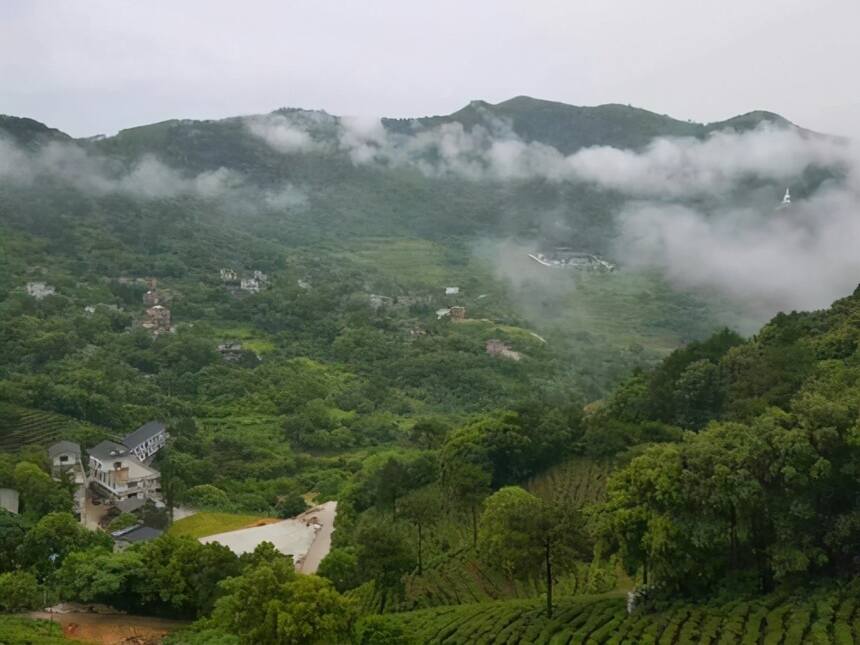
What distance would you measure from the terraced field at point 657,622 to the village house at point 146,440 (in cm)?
1776

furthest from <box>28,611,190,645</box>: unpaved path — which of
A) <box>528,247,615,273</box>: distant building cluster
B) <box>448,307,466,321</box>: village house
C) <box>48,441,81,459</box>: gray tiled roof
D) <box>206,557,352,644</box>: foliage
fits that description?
<box>528,247,615,273</box>: distant building cluster

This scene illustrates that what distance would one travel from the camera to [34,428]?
28.5m

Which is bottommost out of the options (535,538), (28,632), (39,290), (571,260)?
(28,632)

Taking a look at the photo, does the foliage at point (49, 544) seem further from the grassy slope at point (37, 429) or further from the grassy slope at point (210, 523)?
the grassy slope at point (37, 429)

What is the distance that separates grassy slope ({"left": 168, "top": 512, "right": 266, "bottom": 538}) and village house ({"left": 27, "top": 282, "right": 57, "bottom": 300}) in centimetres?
2829

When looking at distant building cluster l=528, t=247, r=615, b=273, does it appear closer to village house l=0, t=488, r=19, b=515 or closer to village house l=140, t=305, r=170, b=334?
village house l=140, t=305, r=170, b=334

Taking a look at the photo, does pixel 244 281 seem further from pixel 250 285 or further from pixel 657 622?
pixel 657 622

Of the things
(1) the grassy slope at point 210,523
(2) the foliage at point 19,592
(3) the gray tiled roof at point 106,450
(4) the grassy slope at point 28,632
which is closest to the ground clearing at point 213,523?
(1) the grassy slope at point 210,523

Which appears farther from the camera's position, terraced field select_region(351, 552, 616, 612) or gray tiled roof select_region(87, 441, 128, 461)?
gray tiled roof select_region(87, 441, 128, 461)

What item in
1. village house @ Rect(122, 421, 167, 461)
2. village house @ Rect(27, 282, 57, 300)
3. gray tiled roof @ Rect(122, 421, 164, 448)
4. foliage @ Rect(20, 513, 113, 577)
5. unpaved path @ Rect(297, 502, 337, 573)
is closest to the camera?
foliage @ Rect(20, 513, 113, 577)

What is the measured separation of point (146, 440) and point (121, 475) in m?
3.66

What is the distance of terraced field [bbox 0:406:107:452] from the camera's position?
89.8 ft

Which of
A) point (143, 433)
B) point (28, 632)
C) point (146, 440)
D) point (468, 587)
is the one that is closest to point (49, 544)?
point (28, 632)

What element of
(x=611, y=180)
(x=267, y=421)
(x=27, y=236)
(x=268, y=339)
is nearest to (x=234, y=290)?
(x=268, y=339)
